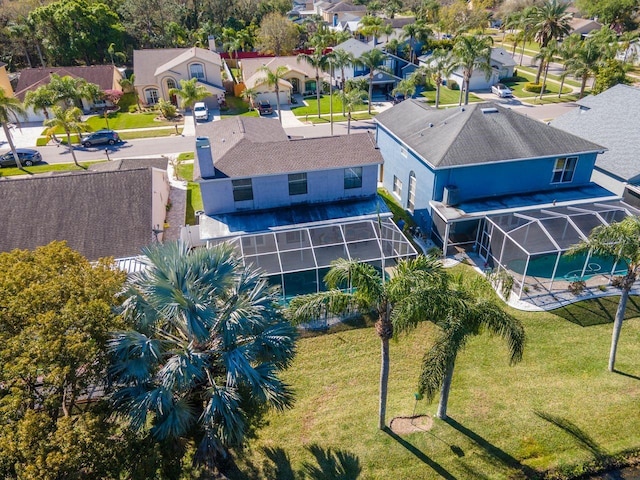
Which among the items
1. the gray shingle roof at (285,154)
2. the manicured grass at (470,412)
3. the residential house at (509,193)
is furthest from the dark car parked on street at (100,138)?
the manicured grass at (470,412)

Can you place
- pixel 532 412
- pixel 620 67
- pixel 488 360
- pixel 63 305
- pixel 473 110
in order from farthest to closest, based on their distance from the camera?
pixel 620 67 → pixel 473 110 → pixel 488 360 → pixel 532 412 → pixel 63 305

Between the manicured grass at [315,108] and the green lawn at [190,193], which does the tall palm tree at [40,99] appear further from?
the manicured grass at [315,108]

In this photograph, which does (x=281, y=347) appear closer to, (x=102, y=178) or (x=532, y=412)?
(x=532, y=412)

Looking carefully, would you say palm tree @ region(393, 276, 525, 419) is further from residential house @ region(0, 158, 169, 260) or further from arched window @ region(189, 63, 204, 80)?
arched window @ region(189, 63, 204, 80)

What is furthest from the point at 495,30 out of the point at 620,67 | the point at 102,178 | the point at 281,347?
the point at 281,347

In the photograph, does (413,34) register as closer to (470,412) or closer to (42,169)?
(42,169)

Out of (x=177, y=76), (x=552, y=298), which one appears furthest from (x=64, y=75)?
(x=552, y=298)

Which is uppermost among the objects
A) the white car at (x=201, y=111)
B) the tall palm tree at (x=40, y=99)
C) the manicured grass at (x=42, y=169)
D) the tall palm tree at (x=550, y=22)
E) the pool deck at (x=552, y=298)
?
the tall palm tree at (x=550, y=22)
